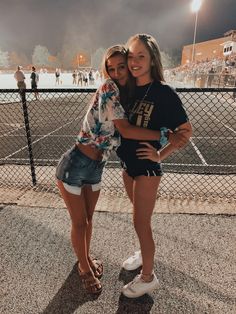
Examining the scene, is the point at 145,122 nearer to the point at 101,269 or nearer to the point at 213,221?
the point at 101,269

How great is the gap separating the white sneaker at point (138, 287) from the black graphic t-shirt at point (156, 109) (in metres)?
1.26

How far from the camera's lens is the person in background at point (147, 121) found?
230cm

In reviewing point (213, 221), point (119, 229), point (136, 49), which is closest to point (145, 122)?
point (136, 49)

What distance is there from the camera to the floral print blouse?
2.23 metres

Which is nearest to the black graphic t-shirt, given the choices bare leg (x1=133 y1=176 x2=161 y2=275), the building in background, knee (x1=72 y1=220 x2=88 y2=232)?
bare leg (x1=133 y1=176 x2=161 y2=275)

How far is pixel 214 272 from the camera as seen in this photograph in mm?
3100

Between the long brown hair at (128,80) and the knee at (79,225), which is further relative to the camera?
the knee at (79,225)

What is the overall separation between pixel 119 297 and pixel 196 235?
134cm

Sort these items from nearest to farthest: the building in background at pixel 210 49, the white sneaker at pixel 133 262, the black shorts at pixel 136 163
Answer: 1. the black shorts at pixel 136 163
2. the white sneaker at pixel 133 262
3. the building in background at pixel 210 49

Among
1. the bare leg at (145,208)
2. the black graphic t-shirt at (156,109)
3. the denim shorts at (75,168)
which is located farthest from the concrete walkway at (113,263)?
the black graphic t-shirt at (156,109)

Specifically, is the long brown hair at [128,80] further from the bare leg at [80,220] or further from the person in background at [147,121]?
the bare leg at [80,220]

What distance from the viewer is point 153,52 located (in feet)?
7.58

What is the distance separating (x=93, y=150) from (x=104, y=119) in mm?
318

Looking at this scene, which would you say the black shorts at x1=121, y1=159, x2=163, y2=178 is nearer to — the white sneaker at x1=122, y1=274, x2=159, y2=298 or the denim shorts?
the denim shorts
